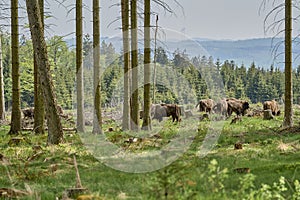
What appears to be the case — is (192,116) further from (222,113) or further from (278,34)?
(278,34)

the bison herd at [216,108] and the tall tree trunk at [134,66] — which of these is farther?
the bison herd at [216,108]

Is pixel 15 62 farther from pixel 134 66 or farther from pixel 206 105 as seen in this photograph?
pixel 206 105

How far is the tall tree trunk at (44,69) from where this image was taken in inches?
544

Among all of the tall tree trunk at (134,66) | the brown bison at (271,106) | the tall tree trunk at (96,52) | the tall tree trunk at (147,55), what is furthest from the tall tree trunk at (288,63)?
the brown bison at (271,106)

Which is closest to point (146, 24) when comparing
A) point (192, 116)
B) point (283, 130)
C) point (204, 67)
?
point (283, 130)

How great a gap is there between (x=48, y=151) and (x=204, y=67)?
45.5 meters

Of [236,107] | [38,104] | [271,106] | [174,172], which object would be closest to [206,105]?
[236,107]

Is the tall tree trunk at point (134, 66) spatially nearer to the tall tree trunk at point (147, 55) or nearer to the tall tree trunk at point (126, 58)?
the tall tree trunk at point (126, 58)

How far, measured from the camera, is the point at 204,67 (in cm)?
5700

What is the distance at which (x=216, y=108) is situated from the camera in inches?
1471

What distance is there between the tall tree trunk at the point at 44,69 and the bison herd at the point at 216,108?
1717cm

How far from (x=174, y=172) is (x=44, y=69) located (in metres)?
10.4

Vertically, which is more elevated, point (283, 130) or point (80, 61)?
point (80, 61)

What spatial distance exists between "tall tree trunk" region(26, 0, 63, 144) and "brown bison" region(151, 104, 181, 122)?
17493 millimetres
